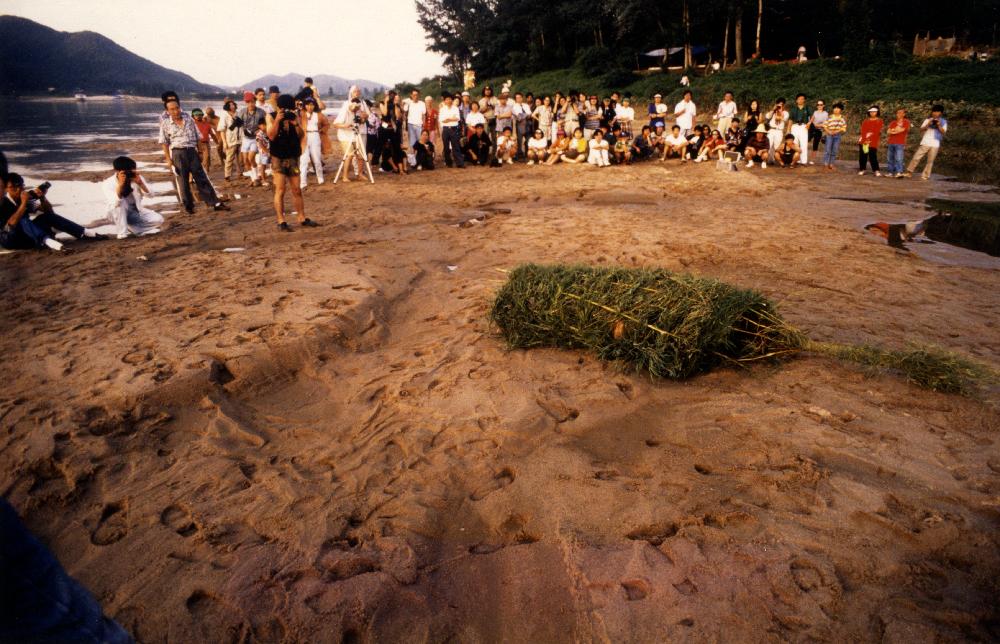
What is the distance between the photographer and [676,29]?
37656mm

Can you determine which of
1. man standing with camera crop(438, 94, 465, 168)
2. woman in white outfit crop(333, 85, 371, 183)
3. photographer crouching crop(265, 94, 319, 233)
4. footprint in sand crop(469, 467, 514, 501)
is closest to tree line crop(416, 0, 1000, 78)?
man standing with camera crop(438, 94, 465, 168)

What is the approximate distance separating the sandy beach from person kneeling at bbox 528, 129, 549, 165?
9363 mm

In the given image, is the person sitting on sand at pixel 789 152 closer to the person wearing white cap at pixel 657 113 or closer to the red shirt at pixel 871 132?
the red shirt at pixel 871 132

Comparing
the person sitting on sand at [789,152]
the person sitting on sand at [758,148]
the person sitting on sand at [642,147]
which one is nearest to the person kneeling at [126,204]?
the person sitting on sand at [642,147]

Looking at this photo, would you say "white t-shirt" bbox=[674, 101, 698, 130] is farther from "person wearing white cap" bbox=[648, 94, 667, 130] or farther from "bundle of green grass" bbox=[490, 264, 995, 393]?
"bundle of green grass" bbox=[490, 264, 995, 393]

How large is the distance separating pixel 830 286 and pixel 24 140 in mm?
32525

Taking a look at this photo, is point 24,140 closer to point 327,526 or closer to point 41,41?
point 327,526

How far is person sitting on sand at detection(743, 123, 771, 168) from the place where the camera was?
541 inches

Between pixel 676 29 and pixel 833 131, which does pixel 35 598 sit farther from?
pixel 676 29

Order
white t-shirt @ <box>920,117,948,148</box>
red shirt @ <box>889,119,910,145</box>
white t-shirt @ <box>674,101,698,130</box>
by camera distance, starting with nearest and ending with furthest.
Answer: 1. white t-shirt @ <box>920,117,948,148</box>
2. red shirt @ <box>889,119,910,145</box>
3. white t-shirt @ <box>674,101,698,130</box>

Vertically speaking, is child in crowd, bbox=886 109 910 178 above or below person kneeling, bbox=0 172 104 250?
above

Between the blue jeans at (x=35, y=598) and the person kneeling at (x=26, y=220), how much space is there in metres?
8.20

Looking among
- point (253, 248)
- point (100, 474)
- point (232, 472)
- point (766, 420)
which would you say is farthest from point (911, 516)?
point (253, 248)

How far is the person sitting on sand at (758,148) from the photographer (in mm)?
13734
